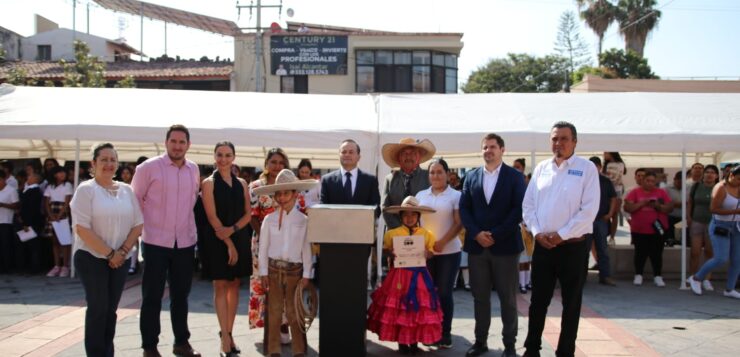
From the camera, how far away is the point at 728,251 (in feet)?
26.2

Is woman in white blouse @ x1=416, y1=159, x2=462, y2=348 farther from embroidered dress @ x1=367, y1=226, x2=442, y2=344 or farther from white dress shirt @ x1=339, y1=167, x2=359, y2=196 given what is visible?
white dress shirt @ x1=339, y1=167, x2=359, y2=196

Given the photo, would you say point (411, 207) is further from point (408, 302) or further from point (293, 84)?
point (293, 84)

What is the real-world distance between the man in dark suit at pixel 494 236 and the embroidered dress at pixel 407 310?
42 centimetres

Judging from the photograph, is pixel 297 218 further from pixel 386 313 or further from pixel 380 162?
pixel 380 162

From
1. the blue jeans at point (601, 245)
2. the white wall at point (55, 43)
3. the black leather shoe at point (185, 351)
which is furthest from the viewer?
the white wall at point (55, 43)

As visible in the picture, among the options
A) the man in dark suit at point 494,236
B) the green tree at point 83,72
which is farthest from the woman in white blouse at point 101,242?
the green tree at point 83,72

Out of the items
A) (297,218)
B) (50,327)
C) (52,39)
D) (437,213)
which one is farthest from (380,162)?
(52,39)

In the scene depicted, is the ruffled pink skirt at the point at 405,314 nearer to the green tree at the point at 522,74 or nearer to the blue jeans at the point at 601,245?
the blue jeans at the point at 601,245

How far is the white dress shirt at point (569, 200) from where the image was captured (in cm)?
469

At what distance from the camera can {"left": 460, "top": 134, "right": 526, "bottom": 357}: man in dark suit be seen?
5.15m

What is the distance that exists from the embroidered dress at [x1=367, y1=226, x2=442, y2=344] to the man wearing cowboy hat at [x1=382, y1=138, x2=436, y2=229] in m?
0.83

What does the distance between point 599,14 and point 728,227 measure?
36.7m

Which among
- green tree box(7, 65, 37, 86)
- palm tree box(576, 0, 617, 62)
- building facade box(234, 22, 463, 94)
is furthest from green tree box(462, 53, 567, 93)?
green tree box(7, 65, 37, 86)

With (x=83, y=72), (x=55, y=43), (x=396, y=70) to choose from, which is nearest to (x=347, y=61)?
(x=396, y=70)
